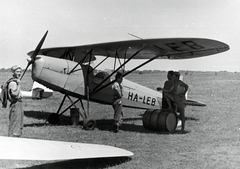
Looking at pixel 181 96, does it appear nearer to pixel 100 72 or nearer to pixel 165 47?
pixel 165 47

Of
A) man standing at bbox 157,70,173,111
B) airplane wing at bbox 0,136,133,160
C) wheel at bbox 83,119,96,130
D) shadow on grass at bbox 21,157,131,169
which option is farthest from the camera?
man standing at bbox 157,70,173,111

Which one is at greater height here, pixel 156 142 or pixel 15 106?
pixel 15 106

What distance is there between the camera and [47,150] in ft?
15.6

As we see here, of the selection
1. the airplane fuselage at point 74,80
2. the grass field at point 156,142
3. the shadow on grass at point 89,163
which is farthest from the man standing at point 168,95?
the shadow on grass at point 89,163

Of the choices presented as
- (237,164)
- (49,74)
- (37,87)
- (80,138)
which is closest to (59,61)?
(49,74)

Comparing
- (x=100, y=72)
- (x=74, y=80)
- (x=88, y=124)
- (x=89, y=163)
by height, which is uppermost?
(x=100, y=72)

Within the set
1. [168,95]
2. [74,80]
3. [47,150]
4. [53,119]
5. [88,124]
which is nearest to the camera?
[47,150]

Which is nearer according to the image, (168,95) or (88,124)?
(88,124)

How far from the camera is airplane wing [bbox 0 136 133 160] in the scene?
432 centimetres

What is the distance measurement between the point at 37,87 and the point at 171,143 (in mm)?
11329

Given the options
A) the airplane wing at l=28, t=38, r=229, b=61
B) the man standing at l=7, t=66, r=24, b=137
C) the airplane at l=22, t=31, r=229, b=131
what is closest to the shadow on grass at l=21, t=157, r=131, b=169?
the man standing at l=7, t=66, r=24, b=137

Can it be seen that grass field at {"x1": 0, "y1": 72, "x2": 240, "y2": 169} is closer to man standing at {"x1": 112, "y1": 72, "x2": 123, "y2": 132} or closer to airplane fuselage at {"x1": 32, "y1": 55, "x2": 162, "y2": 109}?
man standing at {"x1": 112, "y1": 72, "x2": 123, "y2": 132}

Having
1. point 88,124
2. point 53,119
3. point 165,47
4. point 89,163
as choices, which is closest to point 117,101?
point 88,124

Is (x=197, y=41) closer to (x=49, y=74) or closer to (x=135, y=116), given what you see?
(x=49, y=74)
